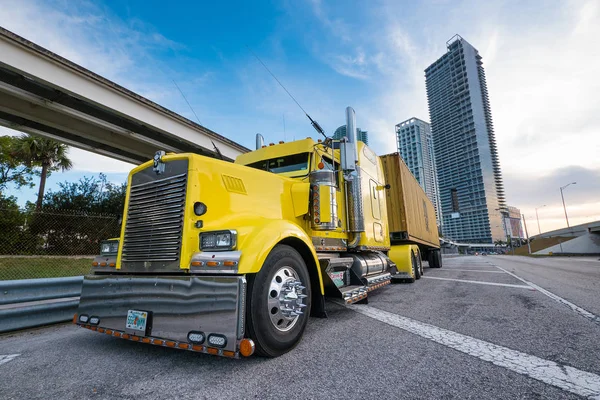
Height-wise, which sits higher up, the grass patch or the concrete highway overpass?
the concrete highway overpass

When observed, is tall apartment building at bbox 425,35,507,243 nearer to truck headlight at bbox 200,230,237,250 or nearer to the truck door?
the truck door

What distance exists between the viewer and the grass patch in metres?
9.18

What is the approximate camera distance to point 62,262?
34.9ft

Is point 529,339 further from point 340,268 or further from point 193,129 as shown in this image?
point 193,129

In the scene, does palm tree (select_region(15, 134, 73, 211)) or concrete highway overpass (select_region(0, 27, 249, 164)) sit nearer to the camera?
concrete highway overpass (select_region(0, 27, 249, 164))

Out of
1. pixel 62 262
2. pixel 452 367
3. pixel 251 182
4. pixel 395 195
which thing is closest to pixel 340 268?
pixel 251 182

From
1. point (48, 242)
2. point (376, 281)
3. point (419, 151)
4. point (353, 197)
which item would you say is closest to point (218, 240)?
point (353, 197)

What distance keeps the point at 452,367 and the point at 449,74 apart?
13012cm

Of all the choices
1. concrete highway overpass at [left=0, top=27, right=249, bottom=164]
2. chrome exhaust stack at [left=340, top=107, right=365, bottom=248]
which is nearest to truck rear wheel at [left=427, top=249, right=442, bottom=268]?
chrome exhaust stack at [left=340, top=107, right=365, bottom=248]

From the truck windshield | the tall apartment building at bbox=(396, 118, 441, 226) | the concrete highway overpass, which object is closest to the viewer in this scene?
the truck windshield

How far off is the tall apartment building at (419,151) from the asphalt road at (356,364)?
268 ft

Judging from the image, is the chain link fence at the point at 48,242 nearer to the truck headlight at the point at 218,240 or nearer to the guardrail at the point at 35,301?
the guardrail at the point at 35,301

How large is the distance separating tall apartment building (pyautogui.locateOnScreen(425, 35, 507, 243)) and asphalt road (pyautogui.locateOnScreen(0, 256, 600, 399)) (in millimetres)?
103829

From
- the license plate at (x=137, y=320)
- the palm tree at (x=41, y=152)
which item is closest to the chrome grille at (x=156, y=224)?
the license plate at (x=137, y=320)
